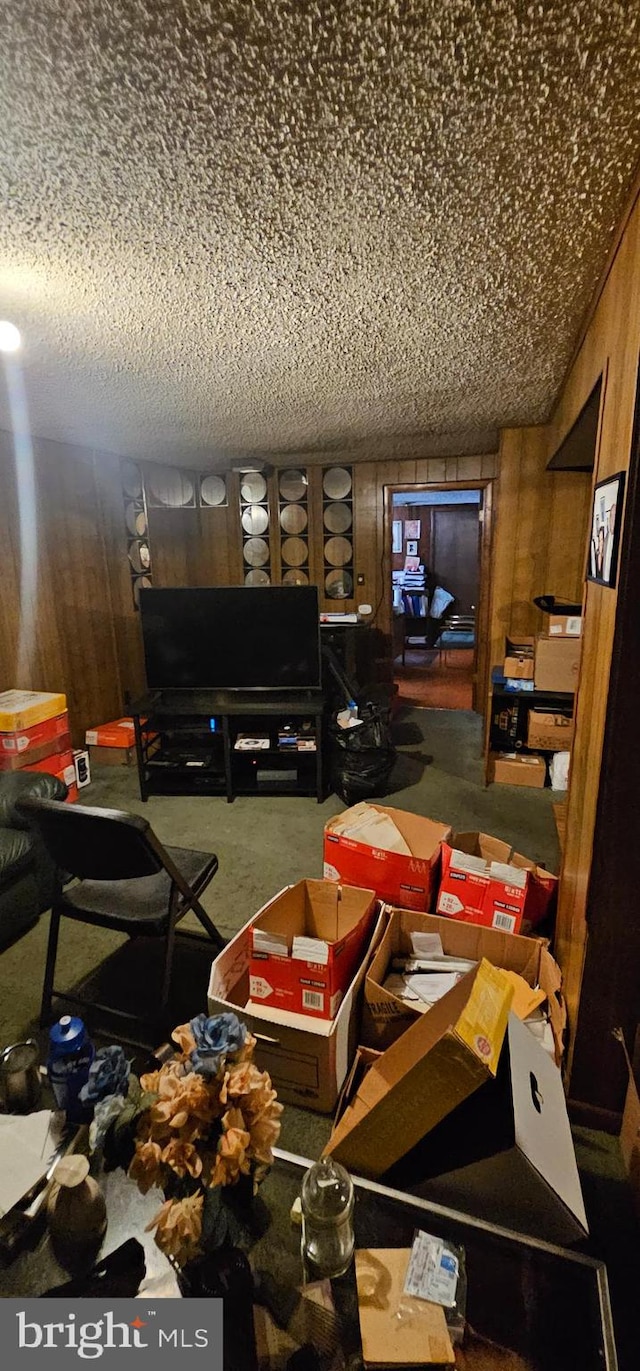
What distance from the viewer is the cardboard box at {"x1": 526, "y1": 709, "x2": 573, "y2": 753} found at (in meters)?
3.54

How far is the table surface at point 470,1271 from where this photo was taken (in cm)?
96

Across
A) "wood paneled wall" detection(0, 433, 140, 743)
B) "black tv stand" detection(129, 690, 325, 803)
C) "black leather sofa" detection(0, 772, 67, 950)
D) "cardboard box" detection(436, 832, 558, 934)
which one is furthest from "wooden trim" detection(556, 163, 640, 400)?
"wood paneled wall" detection(0, 433, 140, 743)

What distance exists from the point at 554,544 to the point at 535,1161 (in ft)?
11.3

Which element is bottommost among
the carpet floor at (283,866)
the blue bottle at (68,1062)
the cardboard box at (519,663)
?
the carpet floor at (283,866)

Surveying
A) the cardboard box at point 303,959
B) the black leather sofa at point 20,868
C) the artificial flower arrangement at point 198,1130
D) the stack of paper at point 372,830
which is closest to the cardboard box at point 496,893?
the stack of paper at point 372,830

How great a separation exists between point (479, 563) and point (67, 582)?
310cm

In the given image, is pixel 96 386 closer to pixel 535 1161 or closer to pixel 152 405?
pixel 152 405

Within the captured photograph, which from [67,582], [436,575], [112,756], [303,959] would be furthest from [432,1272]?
[436,575]

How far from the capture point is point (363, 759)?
342 cm

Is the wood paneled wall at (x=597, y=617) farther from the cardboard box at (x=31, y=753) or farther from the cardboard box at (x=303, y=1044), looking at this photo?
the cardboard box at (x=31, y=753)

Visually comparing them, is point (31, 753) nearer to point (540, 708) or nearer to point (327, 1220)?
point (327, 1220)

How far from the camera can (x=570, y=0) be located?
2.51 ft

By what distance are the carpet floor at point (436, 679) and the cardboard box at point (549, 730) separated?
1.87m

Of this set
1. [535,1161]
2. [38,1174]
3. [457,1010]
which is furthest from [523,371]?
[38,1174]
